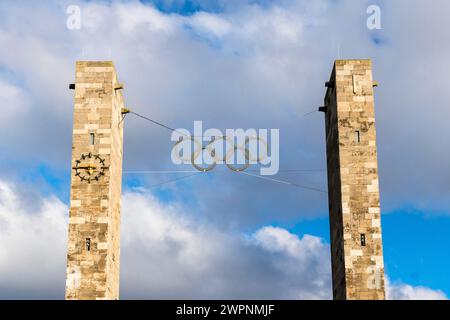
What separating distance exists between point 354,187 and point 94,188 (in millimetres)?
13956

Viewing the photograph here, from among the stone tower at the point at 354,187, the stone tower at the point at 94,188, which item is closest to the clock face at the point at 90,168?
the stone tower at the point at 94,188

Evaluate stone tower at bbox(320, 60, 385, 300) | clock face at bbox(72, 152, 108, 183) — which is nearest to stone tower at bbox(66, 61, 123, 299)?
clock face at bbox(72, 152, 108, 183)

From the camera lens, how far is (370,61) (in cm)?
4850

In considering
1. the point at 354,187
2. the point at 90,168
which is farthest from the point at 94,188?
the point at 354,187

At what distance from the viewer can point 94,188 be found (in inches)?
1817

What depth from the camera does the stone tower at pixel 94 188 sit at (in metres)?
44.7

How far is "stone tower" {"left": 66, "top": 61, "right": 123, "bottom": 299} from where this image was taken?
147ft

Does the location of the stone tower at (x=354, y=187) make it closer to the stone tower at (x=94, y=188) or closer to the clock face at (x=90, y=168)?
the stone tower at (x=94, y=188)

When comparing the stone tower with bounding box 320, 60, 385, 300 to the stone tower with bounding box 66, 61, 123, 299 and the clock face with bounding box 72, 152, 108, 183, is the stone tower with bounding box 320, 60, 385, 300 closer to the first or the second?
the stone tower with bounding box 66, 61, 123, 299

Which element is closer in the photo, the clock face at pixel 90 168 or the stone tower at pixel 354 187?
the stone tower at pixel 354 187

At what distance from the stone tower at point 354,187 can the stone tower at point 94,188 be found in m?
12.4

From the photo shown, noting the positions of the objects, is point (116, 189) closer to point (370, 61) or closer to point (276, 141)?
point (276, 141)
